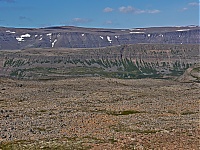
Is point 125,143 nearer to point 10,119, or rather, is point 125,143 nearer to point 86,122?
point 86,122

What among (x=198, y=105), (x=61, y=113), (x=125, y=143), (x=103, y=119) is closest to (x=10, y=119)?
(x=61, y=113)

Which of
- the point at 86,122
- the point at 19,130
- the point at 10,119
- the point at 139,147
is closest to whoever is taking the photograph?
the point at 139,147

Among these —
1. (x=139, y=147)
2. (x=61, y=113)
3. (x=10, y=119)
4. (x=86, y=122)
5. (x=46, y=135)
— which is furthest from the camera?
(x=61, y=113)

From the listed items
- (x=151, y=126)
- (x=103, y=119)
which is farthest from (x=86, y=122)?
(x=151, y=126)

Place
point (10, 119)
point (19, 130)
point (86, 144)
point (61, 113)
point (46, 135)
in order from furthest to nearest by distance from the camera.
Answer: point (61, 113)
point (10, 119)
point (19, 130)
point (46, 135)
point (86, 144)

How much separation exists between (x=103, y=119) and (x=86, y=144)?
15.1 m

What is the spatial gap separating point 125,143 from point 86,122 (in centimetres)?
1368

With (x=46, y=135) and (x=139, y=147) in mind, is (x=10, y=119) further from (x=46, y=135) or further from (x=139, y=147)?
(x=139, y=147)

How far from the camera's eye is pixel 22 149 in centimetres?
3069

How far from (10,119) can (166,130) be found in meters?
21.4

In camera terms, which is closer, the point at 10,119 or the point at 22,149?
the point at 22,149

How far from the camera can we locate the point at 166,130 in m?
37.6

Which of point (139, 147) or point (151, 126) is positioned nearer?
point (139, 147)

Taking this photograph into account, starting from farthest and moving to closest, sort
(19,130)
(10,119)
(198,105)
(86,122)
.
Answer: (198,105)
(10,119)
(86,122)
(19,130)
